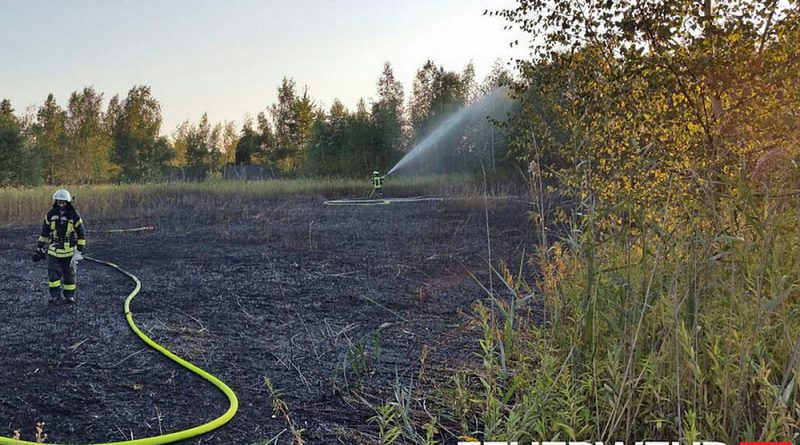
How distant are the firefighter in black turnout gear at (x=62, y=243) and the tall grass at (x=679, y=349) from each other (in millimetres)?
4036

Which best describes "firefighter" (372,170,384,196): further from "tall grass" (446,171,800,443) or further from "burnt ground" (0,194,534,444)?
"tall grass" (446,171,800,443)

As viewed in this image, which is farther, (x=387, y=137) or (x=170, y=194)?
(x=387, y=137)

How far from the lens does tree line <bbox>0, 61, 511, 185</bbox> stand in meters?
31.9

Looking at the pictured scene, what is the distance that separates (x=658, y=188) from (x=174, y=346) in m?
3.34

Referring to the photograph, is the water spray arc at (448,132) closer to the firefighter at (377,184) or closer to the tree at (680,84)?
the firefighter at (377,184)

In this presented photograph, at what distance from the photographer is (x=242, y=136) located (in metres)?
48.3

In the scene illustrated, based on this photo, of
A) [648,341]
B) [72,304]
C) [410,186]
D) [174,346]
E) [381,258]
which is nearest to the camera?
[648,341]

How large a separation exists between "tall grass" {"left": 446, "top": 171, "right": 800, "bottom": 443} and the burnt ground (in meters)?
0.49

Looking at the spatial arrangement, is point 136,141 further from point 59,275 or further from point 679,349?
point 679,349

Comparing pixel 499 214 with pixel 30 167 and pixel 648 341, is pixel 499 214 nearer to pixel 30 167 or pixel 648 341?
pixel 648 341

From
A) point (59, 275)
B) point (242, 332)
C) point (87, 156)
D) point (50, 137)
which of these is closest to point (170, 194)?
point (59, 275)

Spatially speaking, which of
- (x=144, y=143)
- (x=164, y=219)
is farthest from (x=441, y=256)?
(x=144, y=143)

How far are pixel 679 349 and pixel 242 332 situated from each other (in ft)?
10.5

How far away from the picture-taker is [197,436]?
9.08 feet
